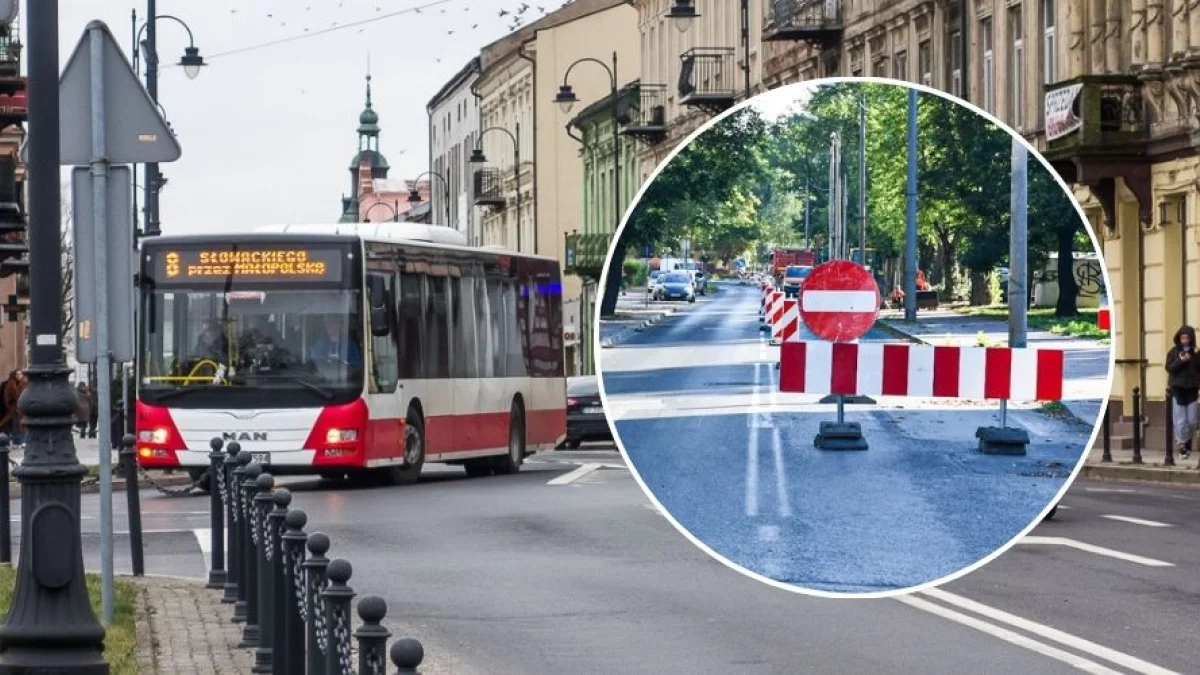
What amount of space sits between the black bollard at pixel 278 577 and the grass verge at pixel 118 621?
942 millimetres

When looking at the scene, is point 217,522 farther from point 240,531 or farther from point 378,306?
point 378,306

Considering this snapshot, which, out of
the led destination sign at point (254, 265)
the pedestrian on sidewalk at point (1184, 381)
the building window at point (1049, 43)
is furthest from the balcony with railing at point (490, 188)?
the led destination sign at point (254, 265)

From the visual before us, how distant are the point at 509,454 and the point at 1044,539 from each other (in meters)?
13.4

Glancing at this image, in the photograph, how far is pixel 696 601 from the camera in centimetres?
1398

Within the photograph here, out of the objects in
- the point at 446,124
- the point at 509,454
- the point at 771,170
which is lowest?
the point at 509,454

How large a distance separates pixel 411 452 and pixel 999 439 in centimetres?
2379

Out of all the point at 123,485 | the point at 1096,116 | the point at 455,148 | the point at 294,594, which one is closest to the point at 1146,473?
the point at 1096,116

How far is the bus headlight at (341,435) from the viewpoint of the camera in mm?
25734

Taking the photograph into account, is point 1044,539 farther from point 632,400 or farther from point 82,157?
point 632,400

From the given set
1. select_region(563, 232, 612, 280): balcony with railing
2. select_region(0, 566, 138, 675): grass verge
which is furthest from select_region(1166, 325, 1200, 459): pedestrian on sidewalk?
select_region(563, 232, 612, 280): balcony with railing

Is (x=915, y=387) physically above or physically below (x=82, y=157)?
below

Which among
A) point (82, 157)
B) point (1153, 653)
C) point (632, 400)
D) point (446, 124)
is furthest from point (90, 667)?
point (446, 124)

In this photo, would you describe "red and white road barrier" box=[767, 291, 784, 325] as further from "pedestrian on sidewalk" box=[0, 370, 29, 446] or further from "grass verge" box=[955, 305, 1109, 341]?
"pedestrian on sidewalk" box=[0, 370, 29, 446]

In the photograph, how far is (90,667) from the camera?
35.5 ft
